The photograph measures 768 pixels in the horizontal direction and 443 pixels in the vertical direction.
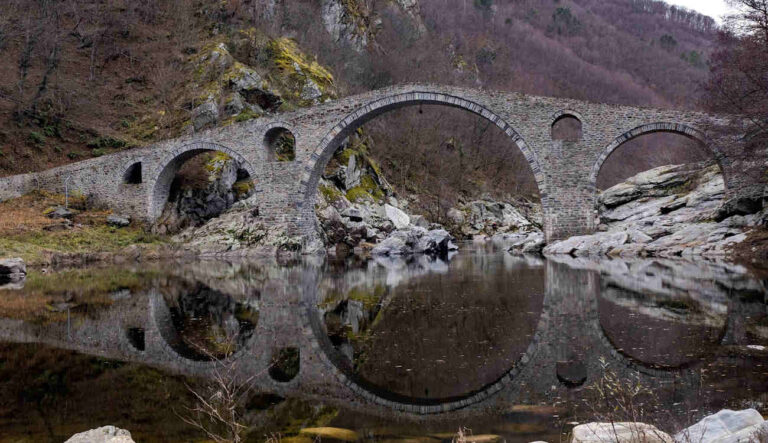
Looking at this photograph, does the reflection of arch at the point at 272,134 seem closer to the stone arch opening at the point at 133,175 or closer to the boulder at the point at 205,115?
the boulder at the point at 205,115

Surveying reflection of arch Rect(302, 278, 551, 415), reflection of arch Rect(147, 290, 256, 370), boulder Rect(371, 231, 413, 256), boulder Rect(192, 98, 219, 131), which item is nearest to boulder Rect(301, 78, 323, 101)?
boulder Rect(192, 98, 219, 131)

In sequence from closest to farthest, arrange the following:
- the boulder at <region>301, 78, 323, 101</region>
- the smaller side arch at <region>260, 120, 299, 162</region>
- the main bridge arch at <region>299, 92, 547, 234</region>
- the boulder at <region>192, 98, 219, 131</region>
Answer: the main bridge arch at <region>299, 92, 547, 234</region>, the smaller side arch at <region>260, 120, 299, 162</region>, the boulder at <region>192, 98, 219, 131</region>, the boulder at <region>301, 78, 323, 101</region>

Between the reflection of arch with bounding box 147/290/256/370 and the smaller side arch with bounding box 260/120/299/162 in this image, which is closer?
the reflection of arch with bounding box 147/290/256/370

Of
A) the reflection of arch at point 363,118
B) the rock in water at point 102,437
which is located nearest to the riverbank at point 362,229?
the reflection of arch at point 363,118

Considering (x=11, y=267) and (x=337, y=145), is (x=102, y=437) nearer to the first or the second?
(x=11, y=267)

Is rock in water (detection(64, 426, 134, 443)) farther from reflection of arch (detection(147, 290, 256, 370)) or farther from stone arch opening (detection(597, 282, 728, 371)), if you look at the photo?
stone arch opening (detection(597, 282, 728, 371))

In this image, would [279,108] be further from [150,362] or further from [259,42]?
[150,362]

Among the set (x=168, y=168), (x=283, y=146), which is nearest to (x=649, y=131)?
(x=283, y=146)
